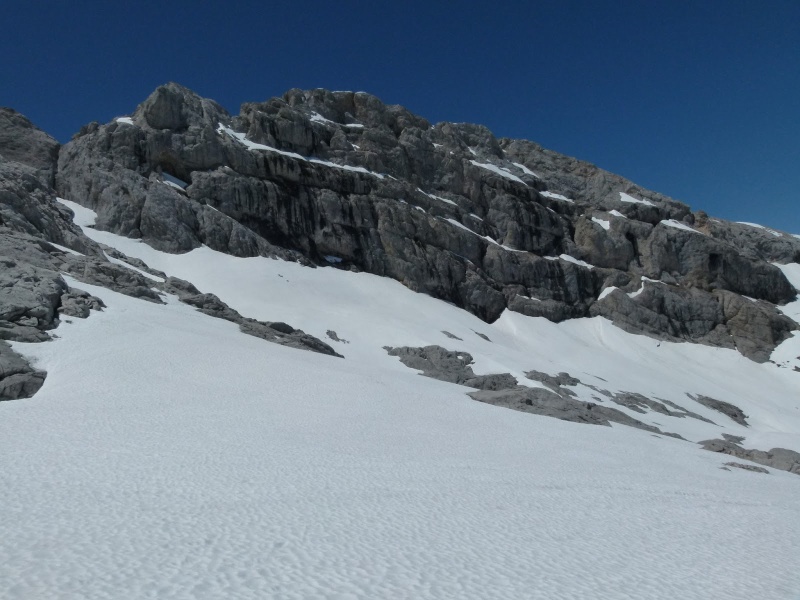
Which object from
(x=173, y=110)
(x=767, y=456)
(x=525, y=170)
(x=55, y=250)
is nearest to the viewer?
(x=767, y=456)

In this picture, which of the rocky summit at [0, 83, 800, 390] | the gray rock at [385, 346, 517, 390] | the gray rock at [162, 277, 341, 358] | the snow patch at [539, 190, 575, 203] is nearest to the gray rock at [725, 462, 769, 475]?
the gray rock at [385, 346, 517, 390]

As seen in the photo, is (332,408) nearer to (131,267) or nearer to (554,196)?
(131,267)

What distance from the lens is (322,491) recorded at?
465 inches

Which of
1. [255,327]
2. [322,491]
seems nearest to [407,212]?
[255,327]

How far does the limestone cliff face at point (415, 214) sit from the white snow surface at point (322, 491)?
35.8m

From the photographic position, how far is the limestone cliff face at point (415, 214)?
66062 millimetres

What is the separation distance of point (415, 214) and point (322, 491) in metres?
68.0

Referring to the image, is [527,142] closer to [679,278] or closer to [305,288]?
[679,278]

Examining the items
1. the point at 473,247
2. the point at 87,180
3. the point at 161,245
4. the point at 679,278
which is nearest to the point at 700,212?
the point at 679,278

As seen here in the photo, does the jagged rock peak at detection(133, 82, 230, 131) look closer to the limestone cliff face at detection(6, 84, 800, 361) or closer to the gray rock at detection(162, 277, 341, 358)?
the limestone cliff face at detection(6, 84, 800, 361)

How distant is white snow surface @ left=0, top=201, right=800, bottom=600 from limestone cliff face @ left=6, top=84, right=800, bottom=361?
35.8 meters

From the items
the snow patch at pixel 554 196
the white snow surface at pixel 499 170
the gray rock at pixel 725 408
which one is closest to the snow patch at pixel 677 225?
the snow patch at pixel 554 196

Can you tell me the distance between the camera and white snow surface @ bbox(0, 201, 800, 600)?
7.57 meters

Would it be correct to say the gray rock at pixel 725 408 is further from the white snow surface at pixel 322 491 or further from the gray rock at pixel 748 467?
the white snow surface at pixel 322 491
